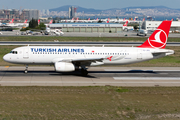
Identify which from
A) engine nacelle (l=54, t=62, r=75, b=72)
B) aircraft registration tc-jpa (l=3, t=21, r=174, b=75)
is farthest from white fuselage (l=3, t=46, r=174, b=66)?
engine nacelle (l=54, t=62, r=75, b=72)

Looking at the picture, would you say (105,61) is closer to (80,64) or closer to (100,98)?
(80,64)

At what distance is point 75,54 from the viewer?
36.4 m

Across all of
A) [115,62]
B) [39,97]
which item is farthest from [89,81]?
[39,97]

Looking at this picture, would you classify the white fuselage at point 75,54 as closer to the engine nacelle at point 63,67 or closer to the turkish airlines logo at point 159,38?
the turkish airlines logo at point 159,38

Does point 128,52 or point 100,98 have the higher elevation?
point 128,52

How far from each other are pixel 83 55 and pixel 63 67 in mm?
4220

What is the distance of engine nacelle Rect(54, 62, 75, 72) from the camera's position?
3381 centimetres

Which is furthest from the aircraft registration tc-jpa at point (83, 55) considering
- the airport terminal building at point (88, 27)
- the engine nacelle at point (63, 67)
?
the airport terminal building at point (88, 27)

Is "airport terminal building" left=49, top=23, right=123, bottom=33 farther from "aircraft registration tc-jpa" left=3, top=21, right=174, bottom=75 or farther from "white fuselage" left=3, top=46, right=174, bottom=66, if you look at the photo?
"white fuselage" left=3, top=46, right=174, bottom=66

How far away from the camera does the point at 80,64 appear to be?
119 ft

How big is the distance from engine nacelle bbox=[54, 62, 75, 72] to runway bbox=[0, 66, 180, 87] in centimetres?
121

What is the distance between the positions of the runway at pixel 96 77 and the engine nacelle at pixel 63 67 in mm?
1206

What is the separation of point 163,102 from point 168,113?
313cm

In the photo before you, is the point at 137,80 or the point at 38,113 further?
the point at 137,80
